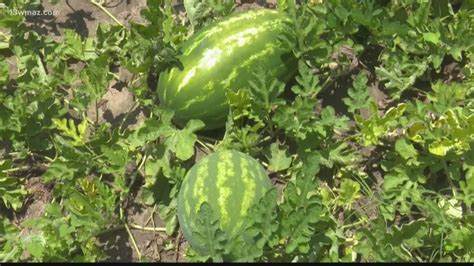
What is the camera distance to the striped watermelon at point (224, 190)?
290 centimetres

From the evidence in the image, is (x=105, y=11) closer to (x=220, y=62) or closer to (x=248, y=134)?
(x=220, y=62)

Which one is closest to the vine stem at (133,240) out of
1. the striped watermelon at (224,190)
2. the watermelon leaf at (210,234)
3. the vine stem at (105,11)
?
the striped watermelon at (224,190)

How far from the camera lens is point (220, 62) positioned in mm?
3209

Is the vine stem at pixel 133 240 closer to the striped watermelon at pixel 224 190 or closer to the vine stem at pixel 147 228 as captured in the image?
the vine stem at pixel 147 228

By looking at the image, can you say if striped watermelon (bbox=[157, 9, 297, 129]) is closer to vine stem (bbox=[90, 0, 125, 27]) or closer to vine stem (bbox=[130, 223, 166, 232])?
vine stem (bbox=[130, 223, 166, 232])

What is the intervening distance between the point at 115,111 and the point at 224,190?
45.1 inches

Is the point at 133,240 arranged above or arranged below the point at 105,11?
below

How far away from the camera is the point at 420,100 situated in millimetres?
3613

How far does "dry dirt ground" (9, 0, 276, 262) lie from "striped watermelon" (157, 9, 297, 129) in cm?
52

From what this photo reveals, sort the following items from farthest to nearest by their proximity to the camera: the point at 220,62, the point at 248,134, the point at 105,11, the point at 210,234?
the point at 105,11 < the point at 248,134 < the point at 220,62 < the point at 210,234

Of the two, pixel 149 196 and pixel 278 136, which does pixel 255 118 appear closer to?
pixel 278 136

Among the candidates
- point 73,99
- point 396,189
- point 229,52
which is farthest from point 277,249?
point 73,99

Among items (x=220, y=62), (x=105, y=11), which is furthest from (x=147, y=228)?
(x=105, y=11)

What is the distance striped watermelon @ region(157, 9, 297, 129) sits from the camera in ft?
10.6
